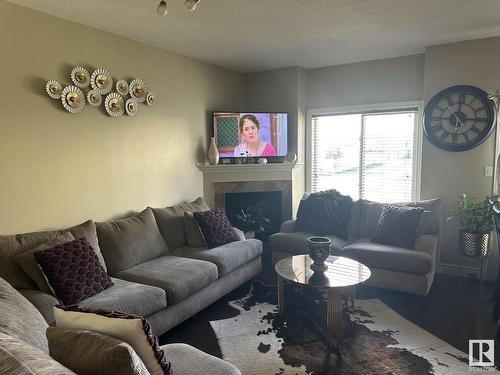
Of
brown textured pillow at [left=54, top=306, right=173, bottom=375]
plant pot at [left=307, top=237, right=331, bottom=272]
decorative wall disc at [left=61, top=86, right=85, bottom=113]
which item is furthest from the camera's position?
decorative wall disc at [left=61, top=86, right=85, bottom=113]

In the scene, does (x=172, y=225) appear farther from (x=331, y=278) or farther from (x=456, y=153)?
(x=456, y=153)

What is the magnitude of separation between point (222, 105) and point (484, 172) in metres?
3.39

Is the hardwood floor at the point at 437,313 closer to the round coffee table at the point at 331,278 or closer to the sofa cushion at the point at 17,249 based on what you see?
the round coffee table at the point at 331,278

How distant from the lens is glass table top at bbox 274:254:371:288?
2.74 meters

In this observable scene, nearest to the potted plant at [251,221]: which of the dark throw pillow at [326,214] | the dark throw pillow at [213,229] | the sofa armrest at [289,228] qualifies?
the sofa armrest at [289,228]

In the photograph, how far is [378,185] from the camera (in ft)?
16.2

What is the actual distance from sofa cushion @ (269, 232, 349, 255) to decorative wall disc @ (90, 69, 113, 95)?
96.8 inches

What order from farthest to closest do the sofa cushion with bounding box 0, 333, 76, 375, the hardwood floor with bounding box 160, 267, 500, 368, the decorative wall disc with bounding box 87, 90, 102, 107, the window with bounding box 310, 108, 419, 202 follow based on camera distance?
the window with bounding box 310, 108, 419, 202, the decorative wall disc with bounding box 87, 90, 102, 107, the hardwood floor with bounding box 160, 267, 500, 368, the sofa cushion with bounding box 0, 333, 76, 375

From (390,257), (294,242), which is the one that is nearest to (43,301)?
(294,242)

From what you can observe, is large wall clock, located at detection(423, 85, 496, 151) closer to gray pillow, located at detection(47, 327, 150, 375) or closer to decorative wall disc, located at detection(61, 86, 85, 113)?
decorative wall disc, located at detection(61, 86, 85, 113)

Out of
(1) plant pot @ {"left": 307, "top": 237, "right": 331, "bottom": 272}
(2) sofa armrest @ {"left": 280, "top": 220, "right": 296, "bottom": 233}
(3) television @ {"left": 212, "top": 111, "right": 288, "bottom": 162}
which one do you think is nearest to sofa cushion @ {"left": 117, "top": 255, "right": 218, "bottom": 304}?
(1) plant pot @ {"left": 307, "top": 237, "right": 331, "bottom": 272}

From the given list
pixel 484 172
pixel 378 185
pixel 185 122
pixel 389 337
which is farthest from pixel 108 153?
pixel 484 172

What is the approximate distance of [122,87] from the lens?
3.64 meters

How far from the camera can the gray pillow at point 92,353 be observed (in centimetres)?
113
